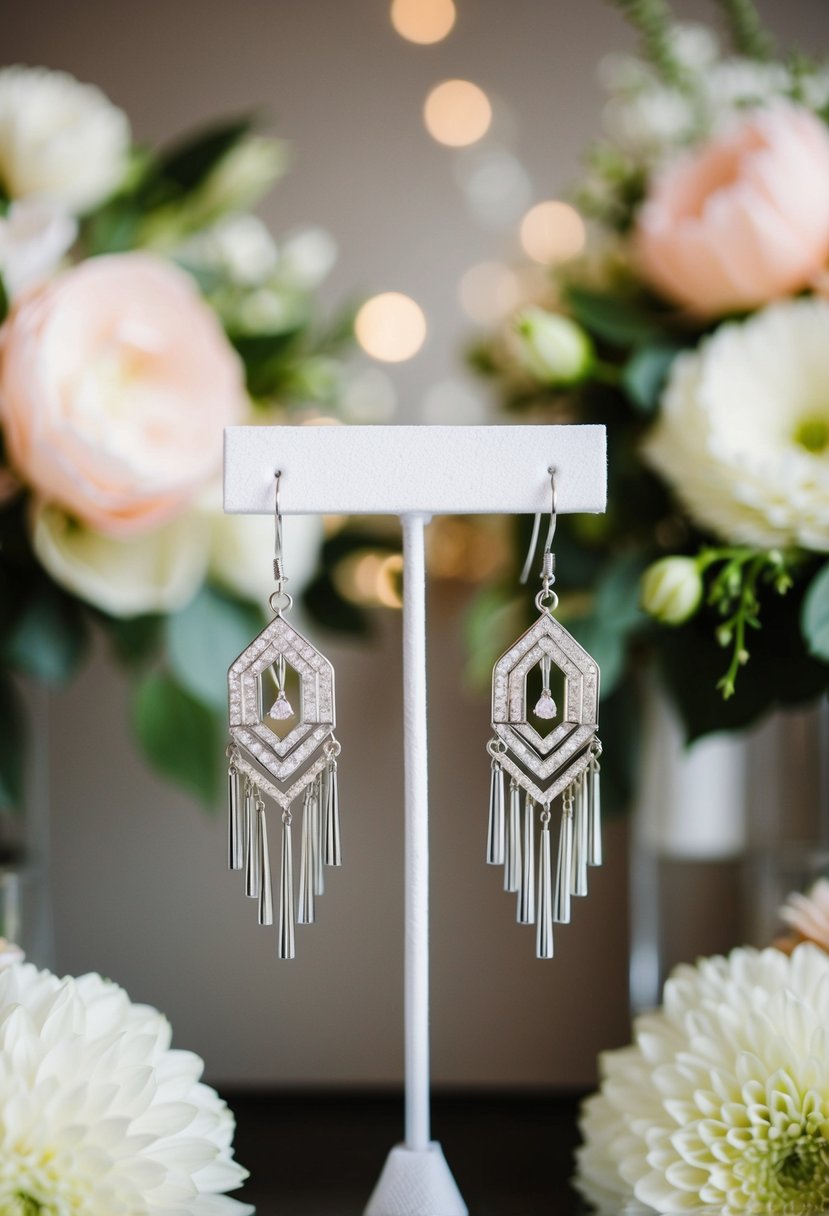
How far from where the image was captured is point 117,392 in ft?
1.80

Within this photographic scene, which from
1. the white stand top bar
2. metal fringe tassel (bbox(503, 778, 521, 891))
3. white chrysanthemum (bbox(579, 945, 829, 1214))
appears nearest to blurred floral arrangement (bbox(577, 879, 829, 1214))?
white chrysanthemum (bbox(579, 945, 829, 1214))

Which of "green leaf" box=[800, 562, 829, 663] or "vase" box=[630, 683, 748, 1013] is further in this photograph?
"vase" box=[630, 683, 748, 1013]

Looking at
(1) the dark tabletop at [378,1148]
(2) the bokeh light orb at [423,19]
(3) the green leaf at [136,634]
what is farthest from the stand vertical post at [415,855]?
(2) the bokeh light orb at [423,19]

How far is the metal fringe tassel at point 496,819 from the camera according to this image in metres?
0.42

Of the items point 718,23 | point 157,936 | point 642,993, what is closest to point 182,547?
point 157,936

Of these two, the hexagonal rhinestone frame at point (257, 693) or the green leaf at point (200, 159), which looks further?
the green leaf at point (200, 159)

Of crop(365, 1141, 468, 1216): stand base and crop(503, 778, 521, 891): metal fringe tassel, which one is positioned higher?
crop(503, 778, 521, 891): metal fringe tassel

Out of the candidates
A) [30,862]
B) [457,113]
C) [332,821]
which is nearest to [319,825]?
[332,821]

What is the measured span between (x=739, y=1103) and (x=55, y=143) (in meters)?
0.58

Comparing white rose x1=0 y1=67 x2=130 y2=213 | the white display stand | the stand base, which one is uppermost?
white rose x1=0 y1=67 x2=130 y2=213

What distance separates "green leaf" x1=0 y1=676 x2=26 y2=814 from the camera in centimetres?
61

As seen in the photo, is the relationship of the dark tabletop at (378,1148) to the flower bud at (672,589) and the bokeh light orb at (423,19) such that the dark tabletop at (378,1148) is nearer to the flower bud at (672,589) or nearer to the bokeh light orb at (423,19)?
the flower bud at (672,589)

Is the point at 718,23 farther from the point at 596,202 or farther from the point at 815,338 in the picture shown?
the point at 815,338

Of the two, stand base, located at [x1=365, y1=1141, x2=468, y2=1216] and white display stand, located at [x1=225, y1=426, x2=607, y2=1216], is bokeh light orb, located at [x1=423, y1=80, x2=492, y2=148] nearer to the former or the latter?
white display stand, located at [x1=225, y1=426, x2=607, y2=1216]
